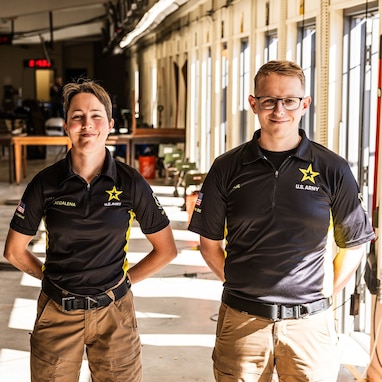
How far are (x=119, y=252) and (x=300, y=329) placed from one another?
27.5 inches

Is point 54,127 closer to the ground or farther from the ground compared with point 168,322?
farther from the ground

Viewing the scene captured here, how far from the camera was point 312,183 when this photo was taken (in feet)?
9.37

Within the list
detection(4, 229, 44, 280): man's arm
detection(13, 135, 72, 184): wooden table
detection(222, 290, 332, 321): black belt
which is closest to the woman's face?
detection(4, 229, 44, 280): man's arm

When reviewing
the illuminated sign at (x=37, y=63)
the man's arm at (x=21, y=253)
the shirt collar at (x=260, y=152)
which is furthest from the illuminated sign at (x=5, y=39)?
the shirt collar at (x=260, y=152)

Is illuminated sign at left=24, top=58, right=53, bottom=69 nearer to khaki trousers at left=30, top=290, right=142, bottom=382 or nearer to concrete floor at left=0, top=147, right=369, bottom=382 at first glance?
concrete floor at left=0, top=147, right=369, bottom=382

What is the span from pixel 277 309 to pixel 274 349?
0.48ft

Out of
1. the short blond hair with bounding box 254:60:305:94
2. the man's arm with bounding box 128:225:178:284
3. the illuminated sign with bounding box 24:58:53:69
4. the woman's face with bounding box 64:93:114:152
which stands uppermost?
the illuminated sign with bounding box 24:58:53:69

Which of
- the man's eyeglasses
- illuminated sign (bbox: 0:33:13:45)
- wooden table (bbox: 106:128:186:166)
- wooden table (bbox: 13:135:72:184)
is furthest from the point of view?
illuminated sign (bbox: 0:33:13:45)

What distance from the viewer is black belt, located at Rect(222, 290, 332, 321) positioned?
2.85 m

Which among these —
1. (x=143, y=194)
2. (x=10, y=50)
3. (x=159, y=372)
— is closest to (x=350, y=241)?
(x=143, y=194)

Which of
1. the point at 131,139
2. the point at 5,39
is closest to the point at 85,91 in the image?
the point at 131,139

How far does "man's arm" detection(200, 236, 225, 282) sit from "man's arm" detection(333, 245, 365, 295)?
0.41 meters

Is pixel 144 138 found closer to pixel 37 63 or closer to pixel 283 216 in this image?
pixel 283 216

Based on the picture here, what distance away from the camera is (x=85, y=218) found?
2.98 m
